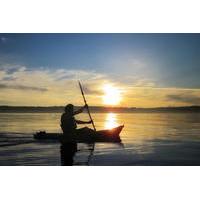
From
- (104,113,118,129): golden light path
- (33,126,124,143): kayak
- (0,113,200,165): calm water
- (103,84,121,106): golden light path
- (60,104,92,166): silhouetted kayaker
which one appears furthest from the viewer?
(104,113,118,129): golden light path

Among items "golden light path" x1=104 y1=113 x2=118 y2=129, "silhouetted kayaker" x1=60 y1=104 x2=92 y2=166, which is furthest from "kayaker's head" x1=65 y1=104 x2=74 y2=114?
"golden light path" x1=104 y1=113 x2=118 y2=129

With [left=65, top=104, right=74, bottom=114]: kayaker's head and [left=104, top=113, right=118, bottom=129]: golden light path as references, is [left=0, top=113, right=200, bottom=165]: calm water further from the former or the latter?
[left=65, top=104, right=74, bottom=114]: kayaker's head

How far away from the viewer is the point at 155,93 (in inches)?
258

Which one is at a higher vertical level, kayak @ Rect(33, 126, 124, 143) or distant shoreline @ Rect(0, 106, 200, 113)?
distant shoreline @ Rect(0, 106, 200, 113)

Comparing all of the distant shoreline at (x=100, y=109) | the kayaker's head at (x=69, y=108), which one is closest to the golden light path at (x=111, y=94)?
the distant shoreline at (x=100, y=109)

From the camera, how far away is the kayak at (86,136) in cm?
680

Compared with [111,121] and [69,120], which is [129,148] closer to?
[69,120]

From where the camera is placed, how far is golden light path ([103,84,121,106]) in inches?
256

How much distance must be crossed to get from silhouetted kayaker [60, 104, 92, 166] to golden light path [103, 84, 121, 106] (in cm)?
31

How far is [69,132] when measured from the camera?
6.82m

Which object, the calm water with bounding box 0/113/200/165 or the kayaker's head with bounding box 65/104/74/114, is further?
the kayaker's head with bounding box 65/104/74/114

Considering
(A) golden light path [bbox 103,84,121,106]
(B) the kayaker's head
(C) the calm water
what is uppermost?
(A) golden light path [bbox 103,84,121,106]
